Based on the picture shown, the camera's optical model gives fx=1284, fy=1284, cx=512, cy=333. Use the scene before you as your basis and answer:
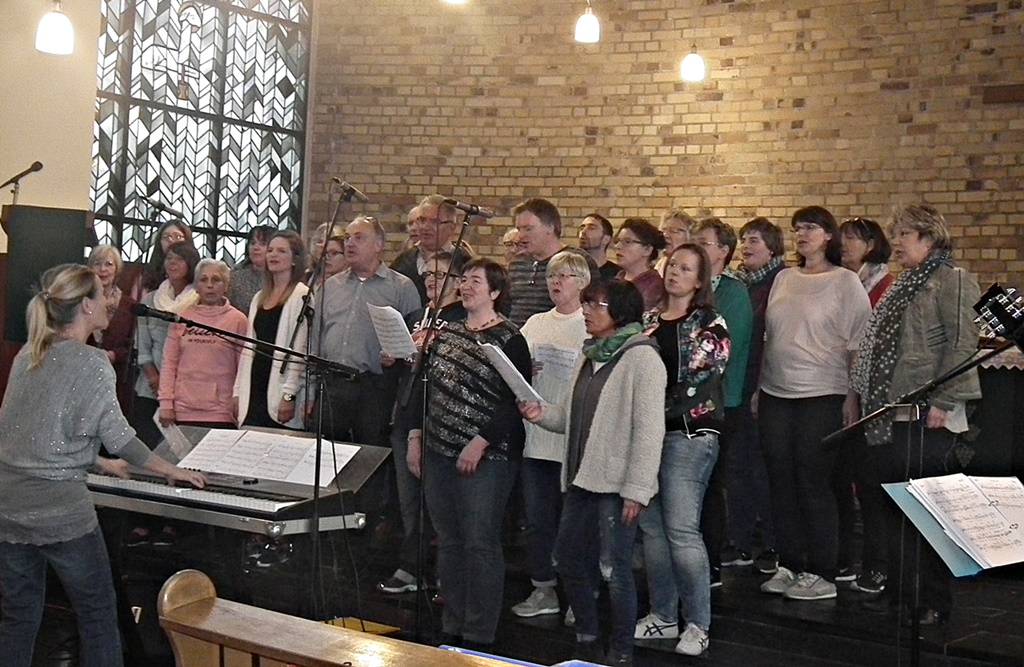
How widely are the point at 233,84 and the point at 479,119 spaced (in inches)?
79.8

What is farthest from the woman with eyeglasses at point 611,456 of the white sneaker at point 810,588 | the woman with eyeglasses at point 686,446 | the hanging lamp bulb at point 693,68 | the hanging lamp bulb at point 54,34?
the hanging lamp bulb at point 693,68

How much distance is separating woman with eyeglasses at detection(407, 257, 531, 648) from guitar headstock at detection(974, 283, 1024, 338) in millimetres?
1899

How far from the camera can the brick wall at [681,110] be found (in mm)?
8078

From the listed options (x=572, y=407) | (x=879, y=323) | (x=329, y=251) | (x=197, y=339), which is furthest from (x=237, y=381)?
(x=879, y=323)

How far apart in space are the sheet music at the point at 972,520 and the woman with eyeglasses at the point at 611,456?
122 cm

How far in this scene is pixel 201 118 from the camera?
9867 mm

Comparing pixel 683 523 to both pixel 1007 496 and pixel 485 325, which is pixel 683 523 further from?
pixel 1007 496

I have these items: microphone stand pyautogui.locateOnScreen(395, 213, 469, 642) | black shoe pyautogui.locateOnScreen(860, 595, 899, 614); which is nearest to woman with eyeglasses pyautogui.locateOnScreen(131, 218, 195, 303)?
microphone stand pyautogui.locateOnScreen(395, 213, 469, 642)

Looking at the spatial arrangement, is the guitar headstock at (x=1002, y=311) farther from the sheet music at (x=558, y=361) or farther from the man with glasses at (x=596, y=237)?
the man with glasses at (x=596, y=237)

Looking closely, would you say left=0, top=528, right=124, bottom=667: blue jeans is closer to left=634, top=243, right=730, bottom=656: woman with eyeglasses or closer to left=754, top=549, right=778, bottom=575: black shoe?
left=634, top=243, right=730, bottom=656: woman with eyeglasses

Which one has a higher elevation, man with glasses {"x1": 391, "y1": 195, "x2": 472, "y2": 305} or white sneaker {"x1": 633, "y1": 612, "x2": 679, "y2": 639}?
man with glasses {"x1": 391, "y1": 195, "x2": 472, "y2": 305}

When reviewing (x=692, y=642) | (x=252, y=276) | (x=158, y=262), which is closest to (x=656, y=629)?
(x=692, y=642)

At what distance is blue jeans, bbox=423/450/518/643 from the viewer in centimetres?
490

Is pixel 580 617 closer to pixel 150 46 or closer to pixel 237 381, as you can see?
pixel 237 381
